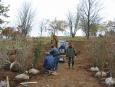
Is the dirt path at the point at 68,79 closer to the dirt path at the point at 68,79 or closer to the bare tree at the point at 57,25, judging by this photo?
the dirt path at the point at 68,79

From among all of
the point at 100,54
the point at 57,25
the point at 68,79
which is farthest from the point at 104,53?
the point at 57,25

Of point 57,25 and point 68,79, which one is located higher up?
point 57,25

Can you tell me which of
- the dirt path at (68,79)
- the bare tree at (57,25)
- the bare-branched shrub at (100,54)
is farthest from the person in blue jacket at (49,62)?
the bare tree at (57,25)

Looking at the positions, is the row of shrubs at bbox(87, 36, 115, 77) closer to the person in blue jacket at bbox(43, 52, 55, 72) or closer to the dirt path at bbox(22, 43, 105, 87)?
the dirt path at bbox(22, 43, 105, 87)

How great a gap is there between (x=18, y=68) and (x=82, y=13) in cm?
3198

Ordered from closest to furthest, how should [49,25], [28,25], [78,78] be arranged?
[78,78]
[28,25]
[49,25]

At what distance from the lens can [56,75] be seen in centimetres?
2455

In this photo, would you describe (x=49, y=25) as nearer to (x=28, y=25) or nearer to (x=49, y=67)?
(x=28, y=25)

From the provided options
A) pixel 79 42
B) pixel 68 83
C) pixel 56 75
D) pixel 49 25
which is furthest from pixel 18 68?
pixel 49 25

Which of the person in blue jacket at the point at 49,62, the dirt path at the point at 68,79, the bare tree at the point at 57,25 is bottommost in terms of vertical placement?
the dirt path at the point at 68,79

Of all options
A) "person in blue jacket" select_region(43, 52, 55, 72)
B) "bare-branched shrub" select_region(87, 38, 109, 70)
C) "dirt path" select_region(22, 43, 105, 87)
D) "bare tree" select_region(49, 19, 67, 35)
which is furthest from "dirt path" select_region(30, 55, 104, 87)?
"bare tree" select_region(49, 19, 67, 35)

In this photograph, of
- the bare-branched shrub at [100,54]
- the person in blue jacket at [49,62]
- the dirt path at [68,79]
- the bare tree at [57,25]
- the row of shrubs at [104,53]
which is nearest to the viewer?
the dirt path at [68,79]

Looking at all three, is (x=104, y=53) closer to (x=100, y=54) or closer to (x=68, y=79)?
(x=100, y=54)

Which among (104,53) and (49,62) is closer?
(49,62)
